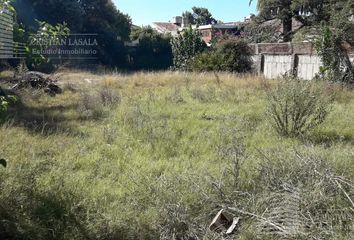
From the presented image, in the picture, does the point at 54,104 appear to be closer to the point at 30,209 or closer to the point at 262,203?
the point at 30,209

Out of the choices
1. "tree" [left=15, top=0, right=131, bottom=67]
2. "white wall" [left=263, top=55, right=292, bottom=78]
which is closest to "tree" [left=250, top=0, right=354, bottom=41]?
"white wall" [left=263, top=55, right=292, bottom=78]

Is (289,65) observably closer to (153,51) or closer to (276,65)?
(276,65)

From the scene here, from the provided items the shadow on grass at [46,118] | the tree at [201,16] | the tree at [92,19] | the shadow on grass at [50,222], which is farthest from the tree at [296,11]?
the tree at [201,16]

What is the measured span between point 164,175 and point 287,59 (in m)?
14.1

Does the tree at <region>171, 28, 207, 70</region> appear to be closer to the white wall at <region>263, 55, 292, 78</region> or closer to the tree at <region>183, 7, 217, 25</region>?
the white wall at <region>263, 55, 292, 78</region>

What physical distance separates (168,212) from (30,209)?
1.24 m

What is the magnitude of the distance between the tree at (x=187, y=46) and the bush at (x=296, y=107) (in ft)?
57.1

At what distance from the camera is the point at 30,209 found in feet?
12.6

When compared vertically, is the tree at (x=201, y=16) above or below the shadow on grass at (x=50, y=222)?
above

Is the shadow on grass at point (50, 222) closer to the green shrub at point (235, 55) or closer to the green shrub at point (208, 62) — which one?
the green shrub at point (235, 55)

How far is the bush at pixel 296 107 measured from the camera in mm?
6988

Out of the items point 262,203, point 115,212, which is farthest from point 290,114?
point 115,212

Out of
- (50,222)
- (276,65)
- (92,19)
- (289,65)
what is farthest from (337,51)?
(92,19)

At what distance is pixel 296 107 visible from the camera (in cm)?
701
